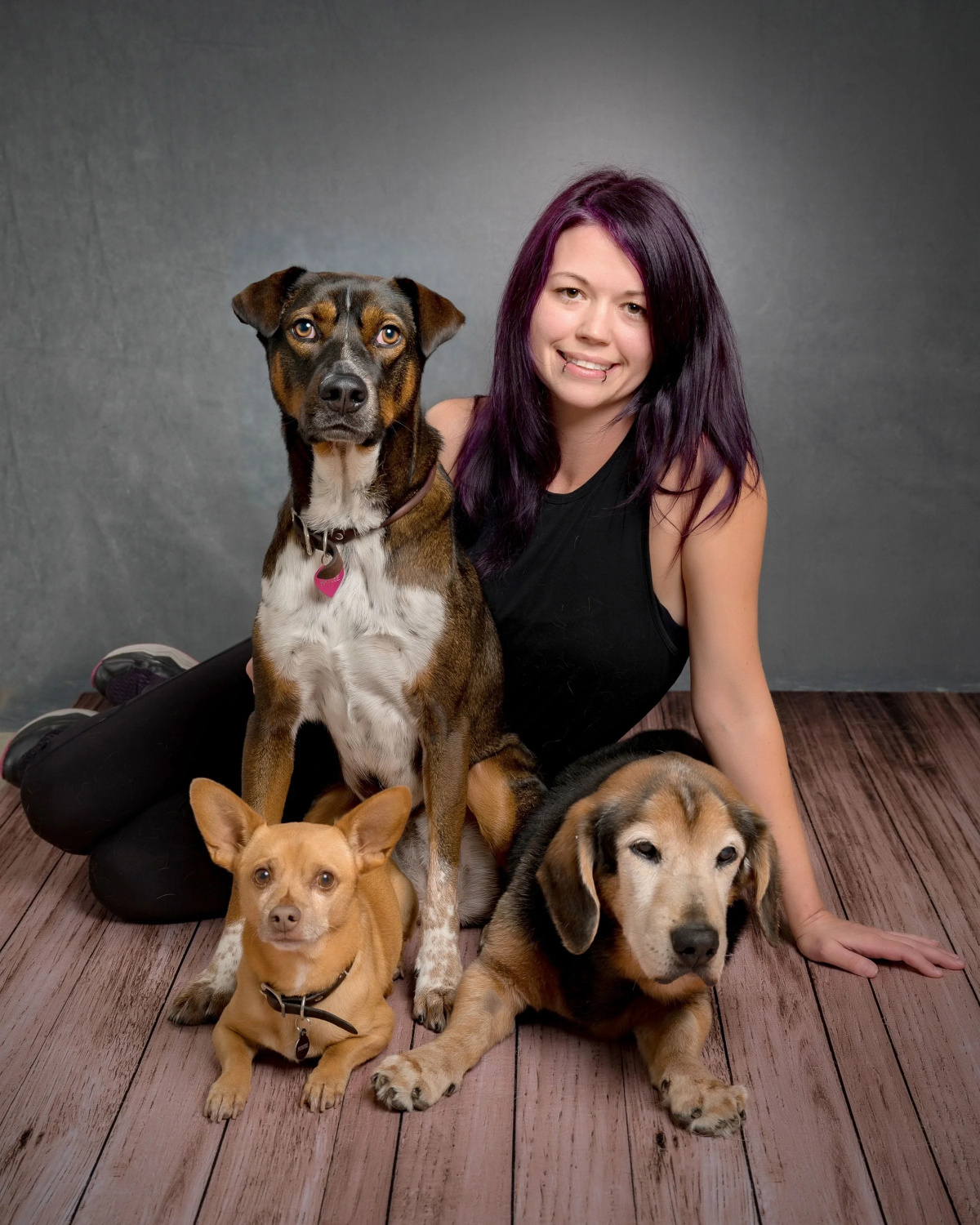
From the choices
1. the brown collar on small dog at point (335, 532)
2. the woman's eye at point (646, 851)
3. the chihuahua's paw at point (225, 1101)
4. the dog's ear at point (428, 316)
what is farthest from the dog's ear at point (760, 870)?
the dog's ear at point (428, 316)

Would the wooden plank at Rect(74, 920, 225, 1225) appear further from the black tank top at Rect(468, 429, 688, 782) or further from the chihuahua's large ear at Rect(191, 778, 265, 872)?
the black tank top at Rect(468, 429, 688, 782)

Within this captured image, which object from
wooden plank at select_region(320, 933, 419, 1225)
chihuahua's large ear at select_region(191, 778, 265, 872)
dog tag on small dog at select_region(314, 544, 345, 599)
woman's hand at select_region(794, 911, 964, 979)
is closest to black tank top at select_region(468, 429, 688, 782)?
dog tag on small dog at select_region(314, 544, 345, 599)

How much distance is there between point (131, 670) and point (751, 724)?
→ 214 centimetres

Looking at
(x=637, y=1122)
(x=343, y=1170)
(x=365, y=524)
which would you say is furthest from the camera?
(x=365, y=524)

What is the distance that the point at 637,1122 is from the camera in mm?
2223

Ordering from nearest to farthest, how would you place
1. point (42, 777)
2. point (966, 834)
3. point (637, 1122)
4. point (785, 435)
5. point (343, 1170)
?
1. point (343, 1170)
2. point (637, 1122)
3. point (42, 777)
4. point (966, 834)
5. point (785, 435)

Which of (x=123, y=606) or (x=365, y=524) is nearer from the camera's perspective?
(x=365, y=524)

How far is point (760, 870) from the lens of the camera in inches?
90.0

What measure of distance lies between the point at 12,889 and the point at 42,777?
45 cm

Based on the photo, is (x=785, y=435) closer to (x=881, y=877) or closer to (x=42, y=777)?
(x=881, y=877)

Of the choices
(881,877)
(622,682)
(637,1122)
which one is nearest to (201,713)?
(622,682)

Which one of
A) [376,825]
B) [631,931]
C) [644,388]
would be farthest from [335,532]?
[631,931]

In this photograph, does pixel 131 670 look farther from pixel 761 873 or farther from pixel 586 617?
pixel 761 873

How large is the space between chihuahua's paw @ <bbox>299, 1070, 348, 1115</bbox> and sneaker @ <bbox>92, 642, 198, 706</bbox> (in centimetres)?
187
